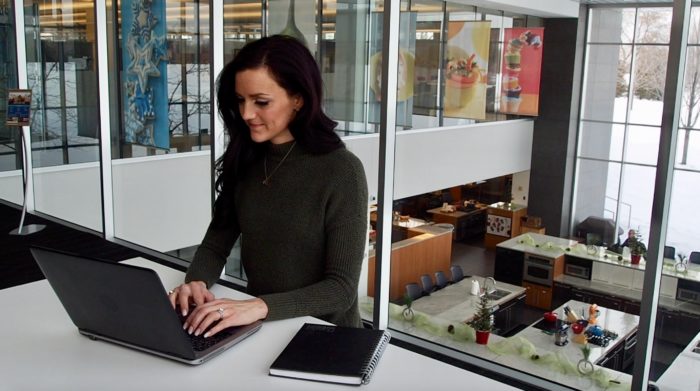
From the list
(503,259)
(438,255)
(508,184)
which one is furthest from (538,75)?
(438,255)

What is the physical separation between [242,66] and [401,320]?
9.43 feet

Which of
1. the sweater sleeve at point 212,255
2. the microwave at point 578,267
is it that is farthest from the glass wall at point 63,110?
the microwave at point 578,267

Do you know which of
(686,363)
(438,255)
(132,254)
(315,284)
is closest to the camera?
(315,284)

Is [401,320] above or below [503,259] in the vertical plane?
above

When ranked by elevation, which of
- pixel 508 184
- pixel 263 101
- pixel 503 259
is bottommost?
pixel 503 259

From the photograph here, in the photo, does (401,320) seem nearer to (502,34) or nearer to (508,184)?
(508,184)

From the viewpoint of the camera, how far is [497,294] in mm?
10914

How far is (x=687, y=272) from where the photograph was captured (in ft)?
10.8

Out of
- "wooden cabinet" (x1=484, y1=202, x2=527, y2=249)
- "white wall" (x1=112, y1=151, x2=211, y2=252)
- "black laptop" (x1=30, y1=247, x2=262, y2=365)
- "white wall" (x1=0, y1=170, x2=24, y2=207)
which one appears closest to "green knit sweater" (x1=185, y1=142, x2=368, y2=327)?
"black laptop" (x1=30, y1=247, x2=262, y2=365)

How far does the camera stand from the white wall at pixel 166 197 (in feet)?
24.3

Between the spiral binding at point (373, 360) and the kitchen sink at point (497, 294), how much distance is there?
29.9ft

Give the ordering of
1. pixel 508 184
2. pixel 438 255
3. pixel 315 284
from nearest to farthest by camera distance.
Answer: pixel 315 284, pixel 438 255, pixel 508 184

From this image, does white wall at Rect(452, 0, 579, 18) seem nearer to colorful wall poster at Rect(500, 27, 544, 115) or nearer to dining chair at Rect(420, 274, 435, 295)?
colorful wall poster at Rect(500, 27, 544, 115)

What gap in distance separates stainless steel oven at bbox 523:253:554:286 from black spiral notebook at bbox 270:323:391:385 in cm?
991
